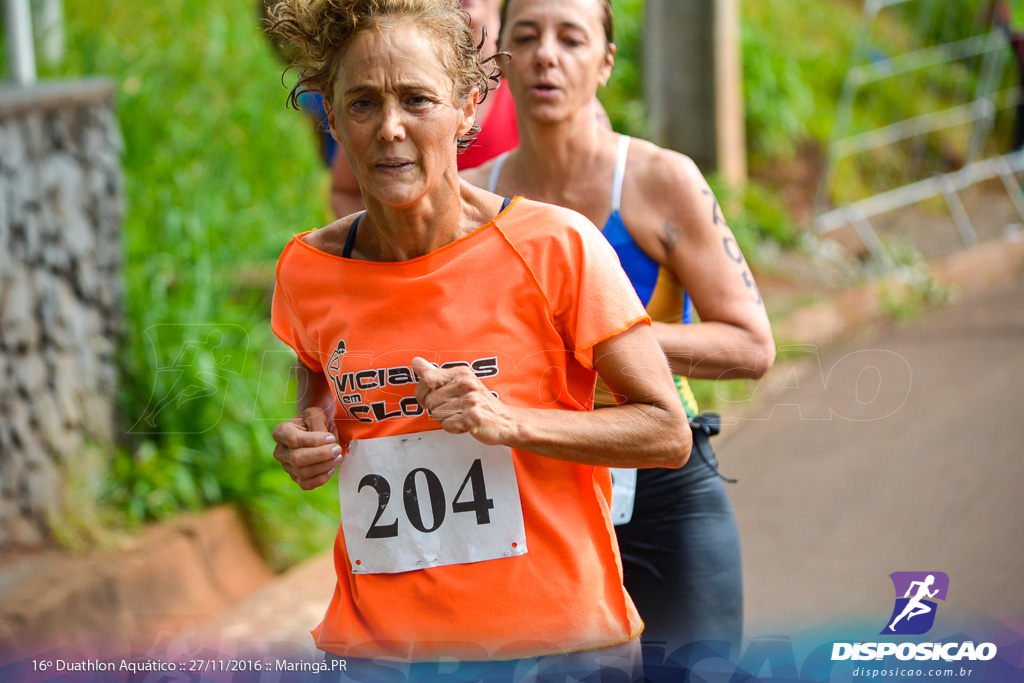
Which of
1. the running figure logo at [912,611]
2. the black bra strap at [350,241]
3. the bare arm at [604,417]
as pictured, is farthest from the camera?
the running figure logo at [912,611]

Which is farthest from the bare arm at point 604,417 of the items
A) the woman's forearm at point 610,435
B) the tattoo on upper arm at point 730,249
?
the tattoo on upper arm at point 730,249

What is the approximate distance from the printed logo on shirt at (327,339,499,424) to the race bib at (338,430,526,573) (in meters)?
0.05

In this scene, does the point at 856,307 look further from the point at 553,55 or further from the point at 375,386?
the point at 375,386

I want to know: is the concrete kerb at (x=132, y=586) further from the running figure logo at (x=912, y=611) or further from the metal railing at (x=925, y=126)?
the metal railing at (x=925, y=126)

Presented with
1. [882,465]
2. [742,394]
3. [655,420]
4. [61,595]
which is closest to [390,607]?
[655,420]

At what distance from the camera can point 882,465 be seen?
5.41 metres

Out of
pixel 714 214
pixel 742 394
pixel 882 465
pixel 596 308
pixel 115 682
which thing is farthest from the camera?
pixel 742 394

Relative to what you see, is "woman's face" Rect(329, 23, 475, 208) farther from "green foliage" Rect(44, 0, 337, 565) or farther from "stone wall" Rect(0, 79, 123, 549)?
"green foliage" Rect(44, 0, 337, 565)

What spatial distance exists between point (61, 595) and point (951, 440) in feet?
13.9

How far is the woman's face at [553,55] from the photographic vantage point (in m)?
2.40

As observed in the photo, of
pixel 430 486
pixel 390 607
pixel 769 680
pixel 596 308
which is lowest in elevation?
pixel 769 680

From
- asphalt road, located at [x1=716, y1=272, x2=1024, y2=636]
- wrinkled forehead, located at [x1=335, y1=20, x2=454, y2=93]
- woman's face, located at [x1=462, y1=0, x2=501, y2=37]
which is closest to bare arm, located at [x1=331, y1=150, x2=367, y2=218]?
woman's face, located at [x1=462, y1=0, x2=501, y2=37]

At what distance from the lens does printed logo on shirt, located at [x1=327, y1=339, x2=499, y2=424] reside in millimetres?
1824

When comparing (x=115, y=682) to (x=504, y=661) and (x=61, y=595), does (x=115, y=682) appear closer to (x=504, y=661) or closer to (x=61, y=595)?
(x=504, y=661)
